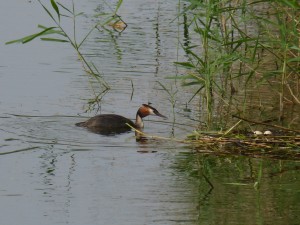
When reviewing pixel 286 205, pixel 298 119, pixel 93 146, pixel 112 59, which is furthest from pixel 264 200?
pixel 112 59

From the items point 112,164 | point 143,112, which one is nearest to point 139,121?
point 143,112

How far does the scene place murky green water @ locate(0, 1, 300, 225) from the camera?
26.2 feet

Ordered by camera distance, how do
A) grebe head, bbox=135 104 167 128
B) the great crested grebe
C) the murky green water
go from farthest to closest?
grebe head, bbox=135 104 167 128 < the great crested grebe < the murky green water

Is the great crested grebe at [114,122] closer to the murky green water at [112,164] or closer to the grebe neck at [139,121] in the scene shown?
the grebe neck at [139,121]

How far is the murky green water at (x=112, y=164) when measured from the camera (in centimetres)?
797

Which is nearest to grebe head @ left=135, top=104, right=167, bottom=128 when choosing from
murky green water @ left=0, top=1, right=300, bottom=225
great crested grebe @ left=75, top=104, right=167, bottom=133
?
great crested grebe @ left=75, top=104, right=167, bottom=133

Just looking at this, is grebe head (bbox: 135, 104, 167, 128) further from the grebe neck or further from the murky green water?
the murky green water

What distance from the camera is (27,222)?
764 cm

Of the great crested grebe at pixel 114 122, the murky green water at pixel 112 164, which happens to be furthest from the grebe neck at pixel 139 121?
the murky green water at pixel 112 164

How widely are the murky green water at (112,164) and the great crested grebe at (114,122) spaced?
0.14m

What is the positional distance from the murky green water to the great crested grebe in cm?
14

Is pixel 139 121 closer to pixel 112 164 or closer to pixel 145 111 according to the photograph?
pixel 145 111

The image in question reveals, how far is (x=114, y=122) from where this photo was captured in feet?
36.4

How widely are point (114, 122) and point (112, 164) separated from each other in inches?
64.8
